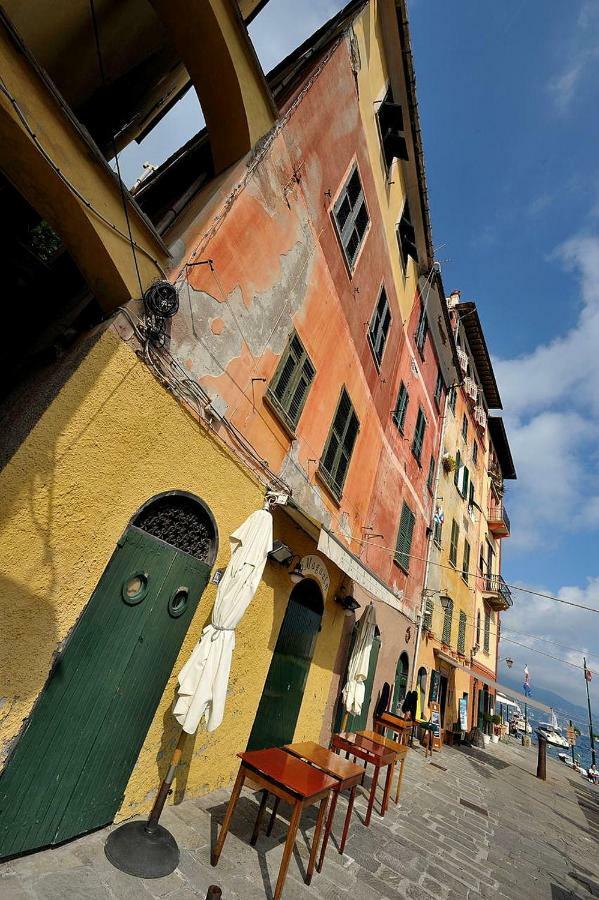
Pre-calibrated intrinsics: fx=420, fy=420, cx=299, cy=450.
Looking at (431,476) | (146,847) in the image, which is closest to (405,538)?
(431,476)

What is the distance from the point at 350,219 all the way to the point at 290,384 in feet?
13.3

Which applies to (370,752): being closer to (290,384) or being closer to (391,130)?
(290,384)

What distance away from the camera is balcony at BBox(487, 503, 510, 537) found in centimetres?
2577

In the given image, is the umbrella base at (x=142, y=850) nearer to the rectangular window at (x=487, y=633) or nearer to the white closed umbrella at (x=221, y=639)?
the white closed umbrella at (x=221, y=639)

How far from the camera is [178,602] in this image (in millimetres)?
4496

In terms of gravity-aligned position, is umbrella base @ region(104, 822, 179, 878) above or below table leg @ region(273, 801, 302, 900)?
below

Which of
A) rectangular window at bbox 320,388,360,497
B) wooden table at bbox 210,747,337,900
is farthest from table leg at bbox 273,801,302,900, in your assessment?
rectangular window at bbox 320,388,360,497

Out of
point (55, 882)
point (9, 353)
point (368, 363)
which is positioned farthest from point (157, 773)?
point (368, 363)

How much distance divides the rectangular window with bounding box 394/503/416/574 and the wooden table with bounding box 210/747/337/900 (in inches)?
306

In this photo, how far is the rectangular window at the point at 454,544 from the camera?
17109 mm

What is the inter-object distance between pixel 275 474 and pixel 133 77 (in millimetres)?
7448

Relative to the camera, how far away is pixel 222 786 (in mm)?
5348

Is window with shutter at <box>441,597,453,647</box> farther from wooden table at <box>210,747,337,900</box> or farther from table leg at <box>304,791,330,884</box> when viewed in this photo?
table leg at <box>304,791,330,884</box>

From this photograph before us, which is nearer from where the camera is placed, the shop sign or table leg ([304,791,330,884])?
table leg ([304,791,330,884])
